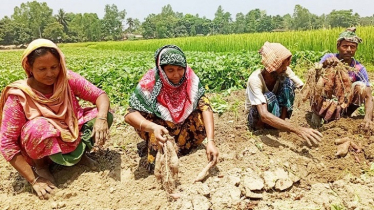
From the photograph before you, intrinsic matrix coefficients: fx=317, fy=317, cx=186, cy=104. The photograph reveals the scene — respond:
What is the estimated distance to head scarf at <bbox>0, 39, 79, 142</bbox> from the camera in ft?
7.91

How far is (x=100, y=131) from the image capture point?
2506 mm

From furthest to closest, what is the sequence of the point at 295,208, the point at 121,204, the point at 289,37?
the point at 289,37
the point at 121,204
the point at 295,208

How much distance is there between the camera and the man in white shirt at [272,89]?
9.16 feet

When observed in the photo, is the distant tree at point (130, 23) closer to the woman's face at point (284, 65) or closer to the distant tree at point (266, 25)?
the distant tree at point (266, 25)

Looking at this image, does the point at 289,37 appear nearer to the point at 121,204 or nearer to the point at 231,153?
the point at 231,153

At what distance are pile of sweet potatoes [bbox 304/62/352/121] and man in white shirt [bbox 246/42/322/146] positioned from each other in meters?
0.16

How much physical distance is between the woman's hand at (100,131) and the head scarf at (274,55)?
4.97 feet

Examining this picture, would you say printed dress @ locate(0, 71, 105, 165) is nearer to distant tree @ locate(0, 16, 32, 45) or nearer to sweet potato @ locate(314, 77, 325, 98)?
sweet potato @ locate(314, 77, 325, 98)

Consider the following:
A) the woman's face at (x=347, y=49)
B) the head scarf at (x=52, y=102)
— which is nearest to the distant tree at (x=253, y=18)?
the woman's face at (x=347, y=49)

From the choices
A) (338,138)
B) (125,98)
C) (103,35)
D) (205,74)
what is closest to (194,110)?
(338,138)

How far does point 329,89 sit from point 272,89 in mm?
694

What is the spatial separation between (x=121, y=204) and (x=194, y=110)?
1.00 m

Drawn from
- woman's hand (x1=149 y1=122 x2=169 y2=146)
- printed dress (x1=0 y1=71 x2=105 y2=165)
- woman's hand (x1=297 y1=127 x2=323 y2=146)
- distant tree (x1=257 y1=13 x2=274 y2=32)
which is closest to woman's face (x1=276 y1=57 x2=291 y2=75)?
woman's hand (x1=297 y1=127 x2=323 y2=146)

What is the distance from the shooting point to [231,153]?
272cm
